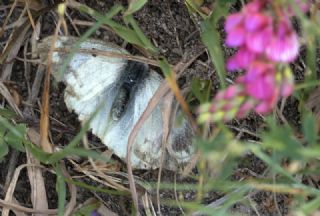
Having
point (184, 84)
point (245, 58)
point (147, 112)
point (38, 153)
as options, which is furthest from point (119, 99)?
point (245, 58)

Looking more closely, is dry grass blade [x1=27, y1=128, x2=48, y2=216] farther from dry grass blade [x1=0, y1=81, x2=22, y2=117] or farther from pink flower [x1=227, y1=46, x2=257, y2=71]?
pink flower [x1=227, y1=46, x2=257, y2=71]

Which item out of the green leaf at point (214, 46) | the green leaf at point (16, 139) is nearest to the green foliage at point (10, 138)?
the green leaf at point (16, 139)

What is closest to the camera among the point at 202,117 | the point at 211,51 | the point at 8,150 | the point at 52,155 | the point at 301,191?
the point at 202,117

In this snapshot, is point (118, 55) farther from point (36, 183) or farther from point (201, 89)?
point (36, 183)

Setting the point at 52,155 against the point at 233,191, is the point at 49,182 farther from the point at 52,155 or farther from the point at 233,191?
the point at 233,191

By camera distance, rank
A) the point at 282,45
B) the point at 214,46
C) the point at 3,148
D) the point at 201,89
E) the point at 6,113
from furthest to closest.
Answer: the point at 6,113
the point at 3,148
the point at 201,89
the point at 214,46
the point at 282,45

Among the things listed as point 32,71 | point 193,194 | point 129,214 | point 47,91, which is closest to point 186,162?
point 193,194
